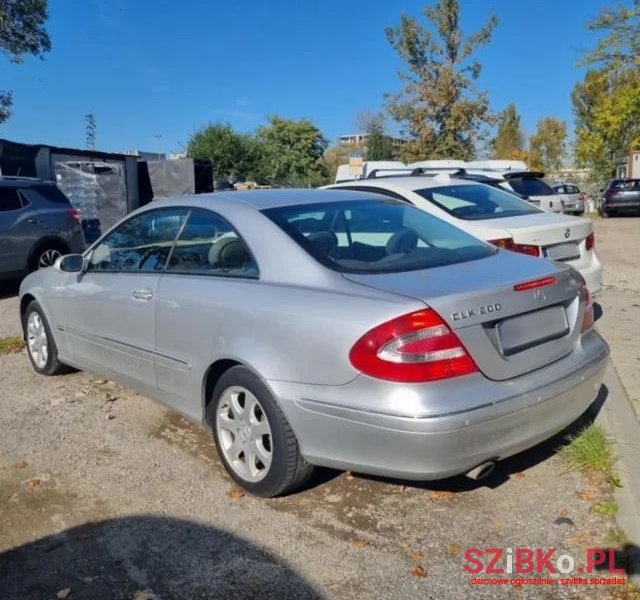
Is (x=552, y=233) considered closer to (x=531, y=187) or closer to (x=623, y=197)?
(x=531, y=187)

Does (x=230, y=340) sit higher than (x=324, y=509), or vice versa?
(x=230, y=340)

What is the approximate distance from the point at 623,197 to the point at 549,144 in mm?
35614

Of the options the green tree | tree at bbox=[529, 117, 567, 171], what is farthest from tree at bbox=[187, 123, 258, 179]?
tree at bbox=[529, 117, 567, 171]

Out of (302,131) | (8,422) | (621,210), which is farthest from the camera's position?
(302,131)

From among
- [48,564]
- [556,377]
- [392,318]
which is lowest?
[48,564]

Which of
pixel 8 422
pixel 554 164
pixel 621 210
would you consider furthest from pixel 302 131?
pixel 8 422

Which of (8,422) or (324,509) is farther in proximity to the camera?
(8,422)

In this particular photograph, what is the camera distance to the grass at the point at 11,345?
675cm

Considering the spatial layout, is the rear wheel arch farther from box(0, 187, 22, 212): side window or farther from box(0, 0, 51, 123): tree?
box(0, 0, 51, 123): tree

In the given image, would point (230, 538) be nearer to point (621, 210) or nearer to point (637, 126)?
point (621, 210)

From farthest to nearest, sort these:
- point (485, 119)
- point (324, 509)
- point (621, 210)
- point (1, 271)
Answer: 1. point (485, 119)
2. point (621, 210)
3. point (1, 271)
4. point (324, 509)

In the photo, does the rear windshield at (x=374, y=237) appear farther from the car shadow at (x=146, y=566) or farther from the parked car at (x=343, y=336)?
the car shadow at (x=146, y=566)

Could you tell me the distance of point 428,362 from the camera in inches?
115

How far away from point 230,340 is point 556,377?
1.65m
